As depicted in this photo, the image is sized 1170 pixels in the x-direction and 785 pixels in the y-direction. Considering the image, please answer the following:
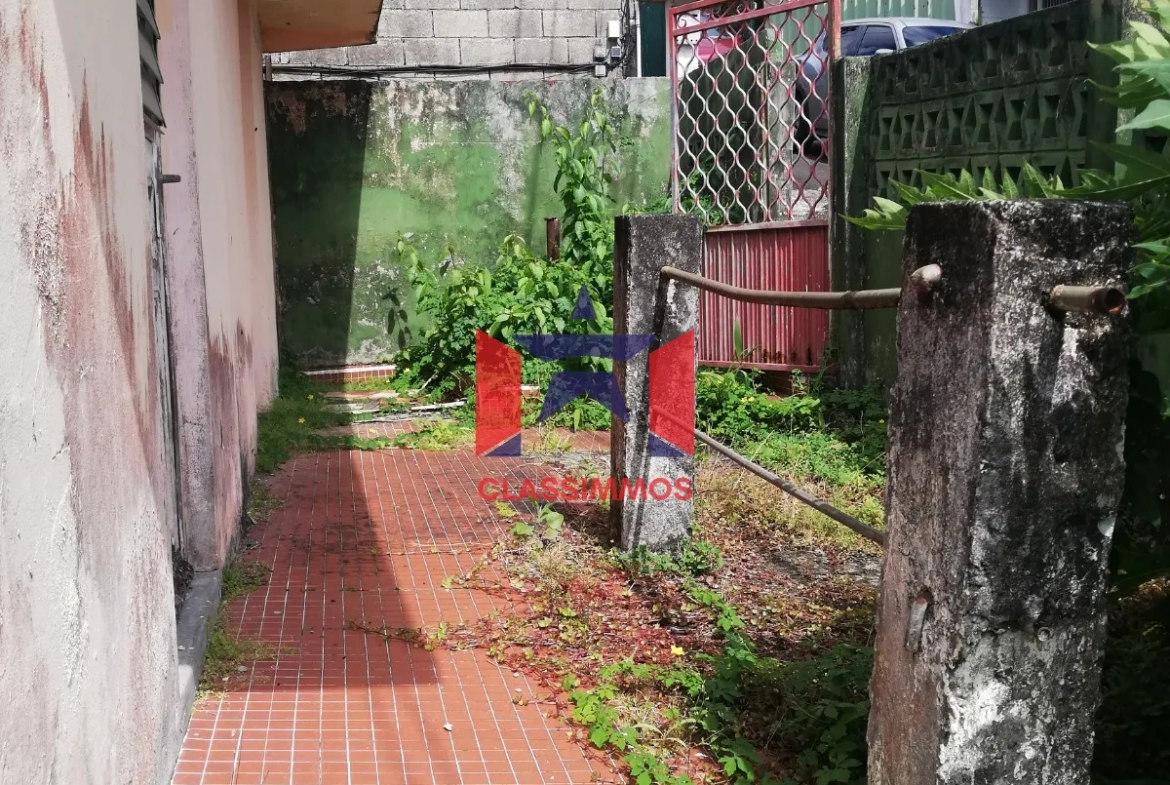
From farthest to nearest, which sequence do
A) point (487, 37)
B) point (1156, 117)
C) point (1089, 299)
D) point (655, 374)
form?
1. point (487, 37)
2. point (655, 374)
3. point (1156, 117)
4. point (1089, 299)

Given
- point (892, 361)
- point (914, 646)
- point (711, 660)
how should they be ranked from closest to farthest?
point (914, 646)
point (711, 660)
point (892, 361)

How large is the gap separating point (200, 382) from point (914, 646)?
2851mm

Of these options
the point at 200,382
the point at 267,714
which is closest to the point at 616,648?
the point at 267,714

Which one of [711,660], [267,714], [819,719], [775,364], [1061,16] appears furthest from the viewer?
[775,364]

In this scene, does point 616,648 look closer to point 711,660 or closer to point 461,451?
point 711,660

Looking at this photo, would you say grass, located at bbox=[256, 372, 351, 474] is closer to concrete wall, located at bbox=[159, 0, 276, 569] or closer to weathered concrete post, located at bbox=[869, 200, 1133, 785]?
concrete wall, located at bbox=[159, 0, 276, 569]

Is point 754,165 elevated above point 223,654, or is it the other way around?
point 754,165

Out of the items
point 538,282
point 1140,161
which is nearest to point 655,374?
point 1140,161

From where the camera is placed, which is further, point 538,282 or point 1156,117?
point 538,282

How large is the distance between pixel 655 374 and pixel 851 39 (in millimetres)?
8617

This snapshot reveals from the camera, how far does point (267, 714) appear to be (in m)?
3.42

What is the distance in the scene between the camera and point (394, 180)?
9625 mm

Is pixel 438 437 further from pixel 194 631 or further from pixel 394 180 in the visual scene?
pixel 194 631

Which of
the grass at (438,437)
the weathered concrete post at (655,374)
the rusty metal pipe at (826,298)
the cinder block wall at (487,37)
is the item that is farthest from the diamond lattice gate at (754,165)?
the cinder block wall at (487,37)
